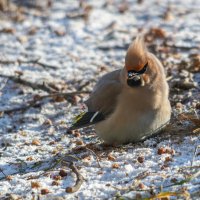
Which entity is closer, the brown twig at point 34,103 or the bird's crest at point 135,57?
the bird's crest at point 135,57

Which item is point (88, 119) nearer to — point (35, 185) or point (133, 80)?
point (133, 80)

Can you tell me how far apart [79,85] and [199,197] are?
2.58 meters

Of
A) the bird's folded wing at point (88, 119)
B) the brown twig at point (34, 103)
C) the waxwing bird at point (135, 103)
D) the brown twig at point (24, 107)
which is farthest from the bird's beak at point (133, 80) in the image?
the brown twig at point (24, 107)

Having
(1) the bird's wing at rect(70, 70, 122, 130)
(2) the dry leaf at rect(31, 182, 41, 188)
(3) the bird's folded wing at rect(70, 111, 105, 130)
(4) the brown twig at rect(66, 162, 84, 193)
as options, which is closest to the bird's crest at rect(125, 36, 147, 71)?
(1) the bird's wing at rect(70, 70, 122, 130)

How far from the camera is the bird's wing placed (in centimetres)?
412

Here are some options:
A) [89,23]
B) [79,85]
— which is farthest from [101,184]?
[89,23]

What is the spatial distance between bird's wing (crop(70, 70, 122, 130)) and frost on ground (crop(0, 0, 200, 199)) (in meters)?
0.17

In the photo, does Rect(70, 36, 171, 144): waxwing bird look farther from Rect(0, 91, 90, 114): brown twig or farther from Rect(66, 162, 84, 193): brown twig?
Rect(0, 91, 90, 114): brown twig

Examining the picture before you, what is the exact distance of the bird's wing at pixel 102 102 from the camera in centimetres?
412

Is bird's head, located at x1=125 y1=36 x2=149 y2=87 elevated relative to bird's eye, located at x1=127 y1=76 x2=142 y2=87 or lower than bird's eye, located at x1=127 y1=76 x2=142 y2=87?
elevated

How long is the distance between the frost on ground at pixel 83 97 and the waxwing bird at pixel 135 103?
0.10 metres

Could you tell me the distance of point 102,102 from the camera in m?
4.22

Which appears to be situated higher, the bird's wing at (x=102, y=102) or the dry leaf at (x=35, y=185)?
the bird's wing at (x=102, y=102)

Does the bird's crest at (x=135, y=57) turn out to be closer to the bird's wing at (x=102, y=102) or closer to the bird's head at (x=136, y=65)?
the bird's head at (x=136, y=65)
